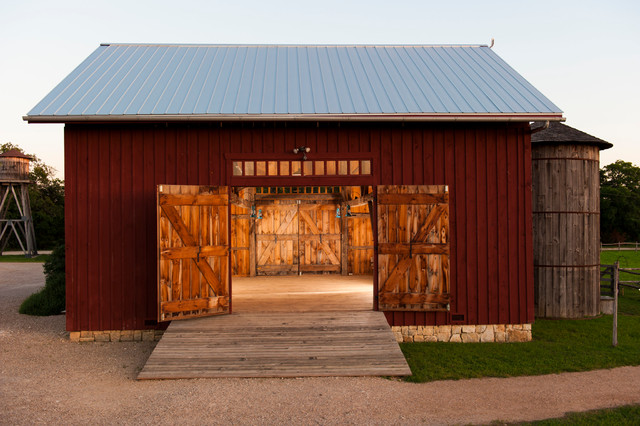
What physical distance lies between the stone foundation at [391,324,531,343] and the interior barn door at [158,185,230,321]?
137 inches

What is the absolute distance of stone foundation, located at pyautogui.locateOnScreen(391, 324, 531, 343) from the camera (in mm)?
8938

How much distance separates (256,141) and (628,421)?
271 inches

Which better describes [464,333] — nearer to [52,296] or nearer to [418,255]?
[418,255]

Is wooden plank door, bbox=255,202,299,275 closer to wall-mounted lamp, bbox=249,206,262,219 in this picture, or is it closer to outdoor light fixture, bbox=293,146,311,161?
wall-mounted lamp, bbox=249,206,262,219

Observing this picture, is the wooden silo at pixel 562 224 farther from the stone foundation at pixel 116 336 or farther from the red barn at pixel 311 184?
the stone foundation at pixel 116 336

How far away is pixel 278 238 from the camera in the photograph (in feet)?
51.5

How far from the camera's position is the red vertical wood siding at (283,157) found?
28.8ft

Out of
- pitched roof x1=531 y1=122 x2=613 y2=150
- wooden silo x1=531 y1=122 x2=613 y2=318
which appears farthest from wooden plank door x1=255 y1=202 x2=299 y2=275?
pitched roof x1=531 y1=122 x2=613 y2=150

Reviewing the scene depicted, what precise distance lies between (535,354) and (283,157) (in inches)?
219

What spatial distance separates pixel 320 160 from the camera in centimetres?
891

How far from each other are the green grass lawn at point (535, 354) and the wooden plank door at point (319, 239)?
278 inches

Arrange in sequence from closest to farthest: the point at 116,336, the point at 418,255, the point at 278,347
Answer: the point at 278,347
the point at 418,255
the point at 116,336

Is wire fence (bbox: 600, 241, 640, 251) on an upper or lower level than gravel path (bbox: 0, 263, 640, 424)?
lower

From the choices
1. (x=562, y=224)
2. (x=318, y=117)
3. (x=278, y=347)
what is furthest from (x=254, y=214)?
(x=562, y=224)
